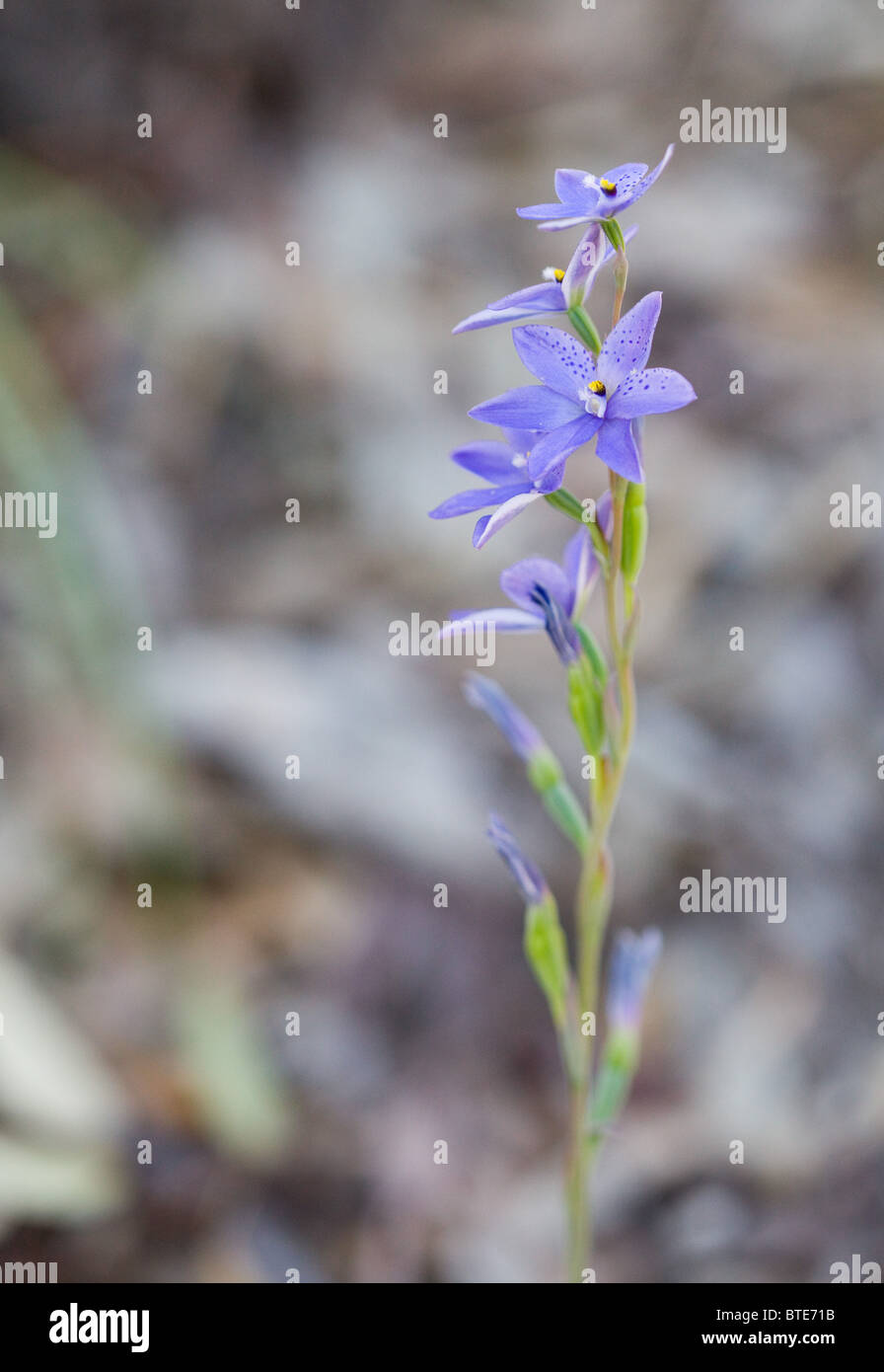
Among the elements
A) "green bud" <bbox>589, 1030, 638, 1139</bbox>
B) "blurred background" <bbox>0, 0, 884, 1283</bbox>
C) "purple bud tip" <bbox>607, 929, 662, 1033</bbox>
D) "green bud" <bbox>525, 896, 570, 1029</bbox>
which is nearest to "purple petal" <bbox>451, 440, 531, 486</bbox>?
"green bud" <bbox>525, 896, 570, 1029</bbox>

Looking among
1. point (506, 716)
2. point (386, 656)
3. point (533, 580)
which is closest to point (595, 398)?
point (533, 580)

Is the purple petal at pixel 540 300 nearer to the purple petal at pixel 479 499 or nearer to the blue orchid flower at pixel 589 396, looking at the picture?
the blue orchid flower at pixel 589 396

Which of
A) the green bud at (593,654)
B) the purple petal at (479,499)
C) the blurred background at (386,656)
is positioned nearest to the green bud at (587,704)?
the green bud at (593,654)

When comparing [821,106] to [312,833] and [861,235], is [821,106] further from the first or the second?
[312,833]

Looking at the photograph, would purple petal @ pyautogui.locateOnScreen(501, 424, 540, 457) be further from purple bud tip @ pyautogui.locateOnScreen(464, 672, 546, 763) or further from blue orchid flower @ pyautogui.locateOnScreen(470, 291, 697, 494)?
purple bud tip @ pyautogui.locateOnScreen(464, 672, 546, 763)

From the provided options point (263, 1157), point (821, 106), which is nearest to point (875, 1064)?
point (263, 1157)

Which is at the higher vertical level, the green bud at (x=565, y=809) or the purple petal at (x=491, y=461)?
the purple petal at (x=491, y=461)
